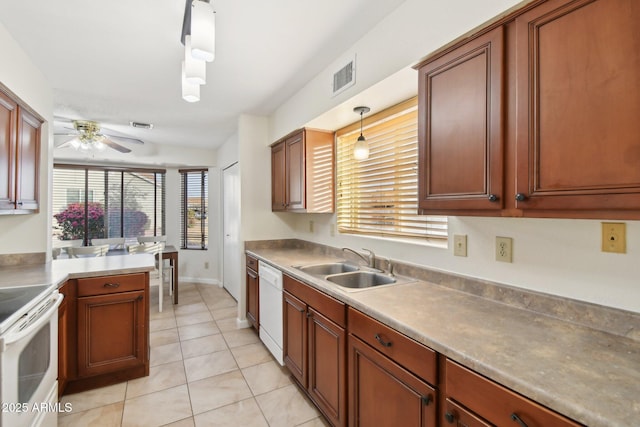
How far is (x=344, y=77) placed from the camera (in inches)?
80.2

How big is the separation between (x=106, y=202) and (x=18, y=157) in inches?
122

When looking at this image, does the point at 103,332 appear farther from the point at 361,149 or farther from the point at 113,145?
the point at 361,149

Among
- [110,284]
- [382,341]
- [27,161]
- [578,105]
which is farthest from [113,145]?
[578,105]

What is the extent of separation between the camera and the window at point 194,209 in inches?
207

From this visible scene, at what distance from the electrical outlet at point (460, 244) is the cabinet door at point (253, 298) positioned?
191 centimetres

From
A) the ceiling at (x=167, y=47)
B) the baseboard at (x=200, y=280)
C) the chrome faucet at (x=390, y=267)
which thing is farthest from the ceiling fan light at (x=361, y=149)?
the baseboard at (x=200, y=280)

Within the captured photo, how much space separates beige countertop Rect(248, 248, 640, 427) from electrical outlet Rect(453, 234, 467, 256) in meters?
0.22

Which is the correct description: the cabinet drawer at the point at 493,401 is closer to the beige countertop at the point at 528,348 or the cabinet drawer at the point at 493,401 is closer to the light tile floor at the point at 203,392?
the beige countertop at the point at 528,348

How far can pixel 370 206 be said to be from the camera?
7.98ft

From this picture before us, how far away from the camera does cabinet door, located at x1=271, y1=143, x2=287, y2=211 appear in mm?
3113

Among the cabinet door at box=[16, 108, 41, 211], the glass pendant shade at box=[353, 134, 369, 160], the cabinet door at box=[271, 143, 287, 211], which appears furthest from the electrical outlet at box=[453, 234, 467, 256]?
the cabinet door at box=[16, 108, 41, 211]

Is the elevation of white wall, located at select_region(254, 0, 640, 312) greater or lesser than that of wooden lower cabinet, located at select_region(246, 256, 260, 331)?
greater

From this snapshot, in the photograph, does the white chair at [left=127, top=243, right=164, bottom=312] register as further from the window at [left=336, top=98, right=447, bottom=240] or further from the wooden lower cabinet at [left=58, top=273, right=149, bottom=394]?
the window at [left=336, top=98, right=447, bottom=240]

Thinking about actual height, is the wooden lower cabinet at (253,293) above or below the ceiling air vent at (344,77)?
below
